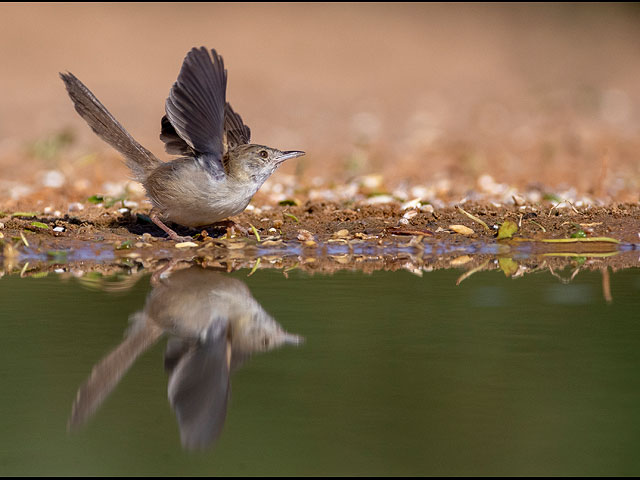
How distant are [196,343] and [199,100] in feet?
7.93

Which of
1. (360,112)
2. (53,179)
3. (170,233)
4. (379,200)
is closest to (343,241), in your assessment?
(170,233)

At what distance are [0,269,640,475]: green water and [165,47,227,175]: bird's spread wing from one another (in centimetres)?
122

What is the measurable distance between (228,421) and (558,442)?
3.54ft

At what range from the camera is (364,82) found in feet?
68.3

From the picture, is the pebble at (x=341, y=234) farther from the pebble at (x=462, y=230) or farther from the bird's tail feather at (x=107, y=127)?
the bird's tail feather at (x=107, y=127)

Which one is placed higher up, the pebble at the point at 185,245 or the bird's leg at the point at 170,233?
the bird's leg at the point at 170,233

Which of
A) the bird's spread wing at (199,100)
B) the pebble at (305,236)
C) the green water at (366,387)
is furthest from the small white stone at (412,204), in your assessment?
the green water at (366,387)

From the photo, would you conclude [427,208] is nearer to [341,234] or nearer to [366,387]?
[341,234]

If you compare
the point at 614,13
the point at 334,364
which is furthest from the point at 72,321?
the point at 614,13

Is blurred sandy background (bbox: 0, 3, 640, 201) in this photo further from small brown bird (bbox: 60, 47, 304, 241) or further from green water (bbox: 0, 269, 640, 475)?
green water (bbox: 0, 269, 640, 475)

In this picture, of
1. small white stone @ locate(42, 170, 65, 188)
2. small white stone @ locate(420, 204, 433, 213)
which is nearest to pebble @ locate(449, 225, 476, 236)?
small white stone @ locate(420, 204, 433, 213)

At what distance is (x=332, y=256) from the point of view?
701 centimetres

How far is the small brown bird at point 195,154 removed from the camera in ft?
21.3

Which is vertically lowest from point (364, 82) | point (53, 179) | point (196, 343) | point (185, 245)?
point (196, 343)
